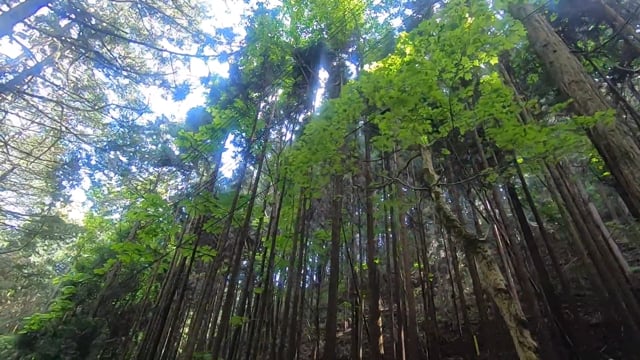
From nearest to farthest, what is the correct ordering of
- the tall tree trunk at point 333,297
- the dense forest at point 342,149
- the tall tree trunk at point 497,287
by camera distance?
1. the tall tree trunk at point 497,287
2. the dense forest at point 342,149
3. the tall tree trunk at point 333,297

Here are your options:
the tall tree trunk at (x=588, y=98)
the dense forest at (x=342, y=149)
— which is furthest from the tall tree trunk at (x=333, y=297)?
the tall tree trunk at (x=588, y=98)

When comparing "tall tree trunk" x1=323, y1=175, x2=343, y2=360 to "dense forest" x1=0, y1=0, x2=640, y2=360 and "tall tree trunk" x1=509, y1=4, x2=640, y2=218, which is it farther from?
"tall tree trunk" x1=509, y1=4, x2=640, y2=218

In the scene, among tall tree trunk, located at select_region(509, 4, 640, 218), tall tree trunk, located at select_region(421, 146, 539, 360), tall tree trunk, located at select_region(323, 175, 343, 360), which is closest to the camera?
tall tree trunk, located at select_region(509, 4, 640, 218)

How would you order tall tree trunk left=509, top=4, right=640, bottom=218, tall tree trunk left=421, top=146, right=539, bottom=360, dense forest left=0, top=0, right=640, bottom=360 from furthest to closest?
dense forest left=0, top=0, right=640, bottom=360
tall tree trunk left=421, top=146, right=539, bottom=360
tall tree trunk left=509, top=4, right=640, bottom=218

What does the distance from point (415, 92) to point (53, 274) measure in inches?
816

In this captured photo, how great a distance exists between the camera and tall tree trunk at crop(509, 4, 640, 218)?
3238mm

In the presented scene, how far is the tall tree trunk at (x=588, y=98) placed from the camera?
10.6ft

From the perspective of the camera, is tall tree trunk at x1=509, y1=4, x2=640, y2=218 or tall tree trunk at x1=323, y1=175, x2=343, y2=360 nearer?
tall tree trunk at x1=509, y1=4, x2=640, y2=218

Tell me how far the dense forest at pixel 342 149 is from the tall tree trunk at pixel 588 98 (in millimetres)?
19

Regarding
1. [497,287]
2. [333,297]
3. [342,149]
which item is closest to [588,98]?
[497,287]

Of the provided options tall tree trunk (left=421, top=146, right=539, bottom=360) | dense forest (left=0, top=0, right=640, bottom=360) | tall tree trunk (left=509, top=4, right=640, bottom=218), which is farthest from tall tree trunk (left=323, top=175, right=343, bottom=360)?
tall tree trunk (left=509, top=4, right=640, bottom=218)

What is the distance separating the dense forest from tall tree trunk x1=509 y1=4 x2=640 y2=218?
0.02 meters

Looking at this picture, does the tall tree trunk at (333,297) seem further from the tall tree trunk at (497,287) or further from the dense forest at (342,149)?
the tall tree trunk at (497,287)

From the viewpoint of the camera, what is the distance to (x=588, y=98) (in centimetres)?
385
